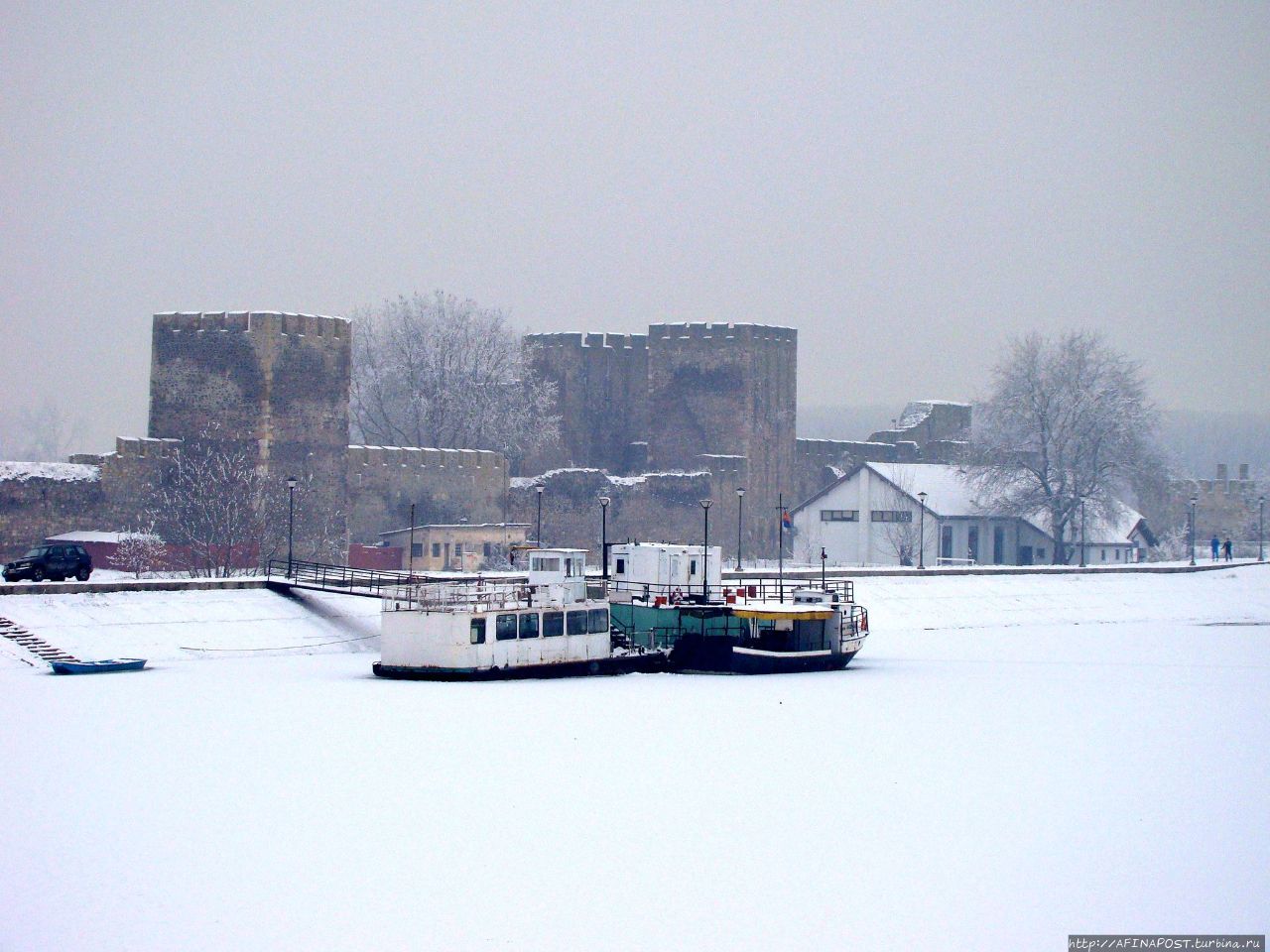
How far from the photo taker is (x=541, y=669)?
→ 3531 centimetres

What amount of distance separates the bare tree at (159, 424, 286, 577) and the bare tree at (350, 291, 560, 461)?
20.1m

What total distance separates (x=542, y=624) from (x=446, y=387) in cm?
3987

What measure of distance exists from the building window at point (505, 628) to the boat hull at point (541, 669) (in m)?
0.60

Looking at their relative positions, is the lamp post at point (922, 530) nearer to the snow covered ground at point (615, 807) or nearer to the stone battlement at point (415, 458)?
the stone battlement at point (415, 458)

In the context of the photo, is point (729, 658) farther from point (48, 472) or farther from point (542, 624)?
point (48, 472)

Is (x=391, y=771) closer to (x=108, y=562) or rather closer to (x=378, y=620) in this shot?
(x=378, y=620)

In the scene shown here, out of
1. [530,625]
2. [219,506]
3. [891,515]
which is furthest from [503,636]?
[891,515]

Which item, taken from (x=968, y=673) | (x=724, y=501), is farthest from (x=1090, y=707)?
(x=724, y=501)

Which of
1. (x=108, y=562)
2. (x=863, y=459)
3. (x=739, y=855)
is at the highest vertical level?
(x=863, y=459)

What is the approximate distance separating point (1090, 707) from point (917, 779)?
8803 millimetres

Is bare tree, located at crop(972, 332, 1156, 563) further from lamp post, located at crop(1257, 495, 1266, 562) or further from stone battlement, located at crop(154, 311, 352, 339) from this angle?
stone battlement, located at crop(154, 311, 352, 339)

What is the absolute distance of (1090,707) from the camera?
31.3 metres

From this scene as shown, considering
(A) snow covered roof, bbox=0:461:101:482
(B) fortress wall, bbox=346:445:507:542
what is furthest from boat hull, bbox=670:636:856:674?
(B) fortress wall, bbox=346:445:507:542

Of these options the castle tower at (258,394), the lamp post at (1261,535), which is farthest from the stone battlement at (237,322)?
the lamp post at (1261,535)
